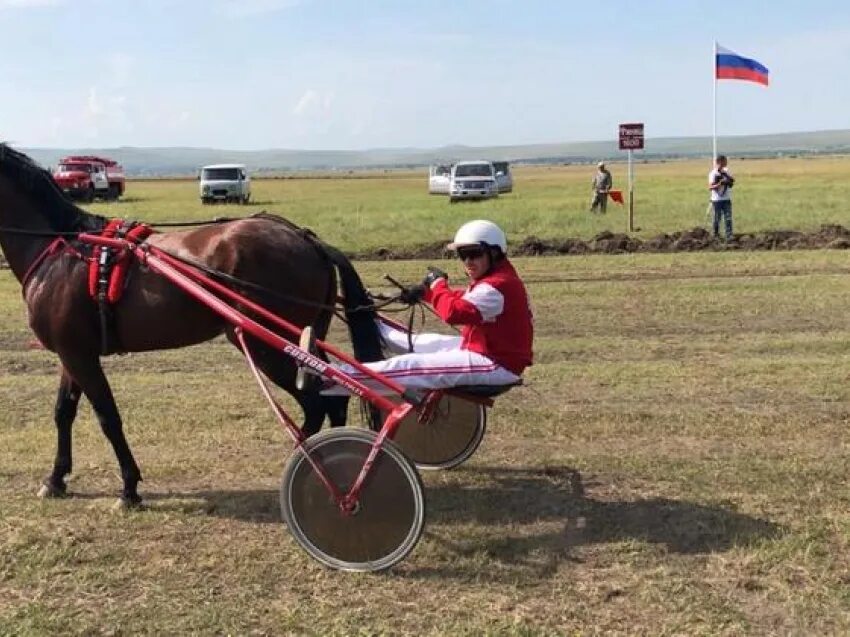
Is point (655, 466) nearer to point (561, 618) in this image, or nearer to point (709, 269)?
point (561, 618)

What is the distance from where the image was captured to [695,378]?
840cm

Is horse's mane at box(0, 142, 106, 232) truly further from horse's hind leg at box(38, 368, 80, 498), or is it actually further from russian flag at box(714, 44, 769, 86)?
russian flag at box(714, 44, 769, 86)

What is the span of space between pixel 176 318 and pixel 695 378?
4.85m

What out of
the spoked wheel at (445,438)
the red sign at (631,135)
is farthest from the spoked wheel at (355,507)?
the red sign at (631,135)

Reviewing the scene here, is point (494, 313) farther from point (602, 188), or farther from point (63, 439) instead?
point (602, 188)

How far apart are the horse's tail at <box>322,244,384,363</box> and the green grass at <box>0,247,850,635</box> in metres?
0.97

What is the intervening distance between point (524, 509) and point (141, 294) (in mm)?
2667

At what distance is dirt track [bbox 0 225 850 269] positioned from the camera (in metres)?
17.7

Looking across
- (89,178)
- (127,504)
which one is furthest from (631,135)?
(89,178)

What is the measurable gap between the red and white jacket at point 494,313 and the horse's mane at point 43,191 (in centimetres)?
244

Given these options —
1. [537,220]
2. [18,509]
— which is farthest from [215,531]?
[537,220]

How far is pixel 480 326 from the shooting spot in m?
5.08

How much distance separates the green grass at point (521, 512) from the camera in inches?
167

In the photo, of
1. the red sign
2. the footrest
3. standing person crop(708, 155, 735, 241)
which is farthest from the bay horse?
the red sign
